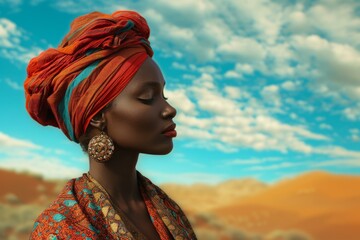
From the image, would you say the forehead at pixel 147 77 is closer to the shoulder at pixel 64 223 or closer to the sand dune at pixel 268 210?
the shoulder at pixel 64 223

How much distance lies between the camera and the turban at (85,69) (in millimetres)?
3521

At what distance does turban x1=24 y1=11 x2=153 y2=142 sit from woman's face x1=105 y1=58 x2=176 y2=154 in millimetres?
67

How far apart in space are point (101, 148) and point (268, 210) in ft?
83.0

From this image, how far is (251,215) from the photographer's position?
25.5m

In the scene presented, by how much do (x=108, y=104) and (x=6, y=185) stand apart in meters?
22.8

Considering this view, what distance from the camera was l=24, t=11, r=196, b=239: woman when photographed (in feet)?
11.4

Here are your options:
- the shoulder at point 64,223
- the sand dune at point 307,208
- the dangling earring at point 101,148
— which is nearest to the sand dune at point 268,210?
the sand dune at point 307,208

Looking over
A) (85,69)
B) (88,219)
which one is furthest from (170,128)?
(88,219)

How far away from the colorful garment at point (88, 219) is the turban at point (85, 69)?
0.43 metres

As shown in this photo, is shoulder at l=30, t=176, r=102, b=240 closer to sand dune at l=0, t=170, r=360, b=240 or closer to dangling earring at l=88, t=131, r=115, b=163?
dangling earring at l=88, t=131, r=115, b=163

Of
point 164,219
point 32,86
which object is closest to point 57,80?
point 32,86

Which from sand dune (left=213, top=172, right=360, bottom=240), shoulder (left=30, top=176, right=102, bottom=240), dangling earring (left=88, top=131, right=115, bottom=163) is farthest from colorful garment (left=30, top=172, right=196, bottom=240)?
sand dune (left=213, top=172, right=360, bottom=240)

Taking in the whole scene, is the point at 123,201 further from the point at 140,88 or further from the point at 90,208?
the point at 140,88

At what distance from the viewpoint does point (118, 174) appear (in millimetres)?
3715
